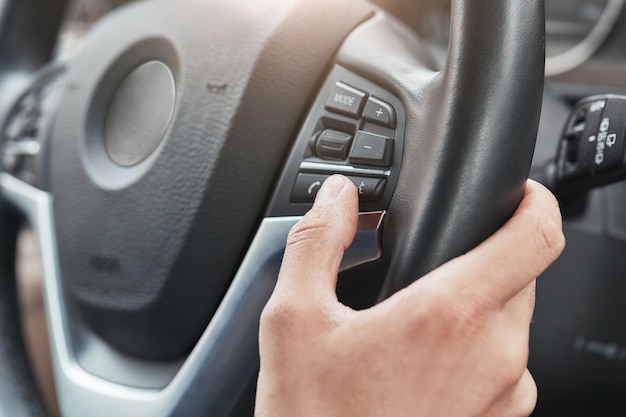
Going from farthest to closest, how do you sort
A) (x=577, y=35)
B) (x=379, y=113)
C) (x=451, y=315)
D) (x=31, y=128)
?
(x=577, y=35) → (x=31, y=128) → (x=379, y=113) → (x=451, y=315)

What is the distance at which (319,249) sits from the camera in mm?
414

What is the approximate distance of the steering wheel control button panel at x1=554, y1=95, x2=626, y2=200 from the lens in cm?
48

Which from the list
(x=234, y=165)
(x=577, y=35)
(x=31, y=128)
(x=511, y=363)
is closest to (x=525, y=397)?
(x=511, y=363)

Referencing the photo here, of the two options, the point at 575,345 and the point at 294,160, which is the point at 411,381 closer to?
the point at 294,160

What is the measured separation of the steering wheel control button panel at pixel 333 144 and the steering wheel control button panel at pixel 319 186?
16 millimetres

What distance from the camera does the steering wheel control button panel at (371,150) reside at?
46 cm

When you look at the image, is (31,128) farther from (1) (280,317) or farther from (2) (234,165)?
(1) (280,317)

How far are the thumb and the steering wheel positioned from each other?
0.03 m

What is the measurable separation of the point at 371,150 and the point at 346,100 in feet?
0.17

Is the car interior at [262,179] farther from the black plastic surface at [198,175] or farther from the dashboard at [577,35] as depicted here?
the dashboard at [577,35]

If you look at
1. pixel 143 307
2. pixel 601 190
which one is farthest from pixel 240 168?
pixel 601 190

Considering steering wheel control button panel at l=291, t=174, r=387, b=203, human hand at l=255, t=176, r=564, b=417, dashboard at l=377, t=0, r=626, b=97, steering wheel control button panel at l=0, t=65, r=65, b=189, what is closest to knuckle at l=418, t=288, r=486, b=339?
human hand at l=255, t=176, r=564, b=417

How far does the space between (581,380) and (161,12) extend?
55 cm

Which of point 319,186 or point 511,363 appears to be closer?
point 511,363
